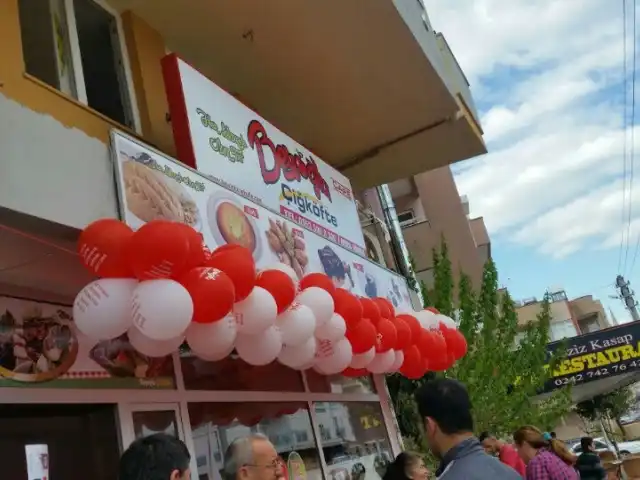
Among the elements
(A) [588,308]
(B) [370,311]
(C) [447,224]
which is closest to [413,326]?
(B) [370,311]

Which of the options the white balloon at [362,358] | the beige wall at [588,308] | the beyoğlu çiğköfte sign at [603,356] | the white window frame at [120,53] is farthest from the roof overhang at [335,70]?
the beige wall at [588,308]

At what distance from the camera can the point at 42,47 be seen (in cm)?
505

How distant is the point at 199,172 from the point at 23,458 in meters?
2.10

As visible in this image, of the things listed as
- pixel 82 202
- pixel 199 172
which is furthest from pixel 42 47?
pixel 82 202

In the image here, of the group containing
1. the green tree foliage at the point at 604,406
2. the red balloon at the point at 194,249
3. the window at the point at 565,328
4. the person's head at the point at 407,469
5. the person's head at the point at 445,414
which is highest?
the window at the point at 565,328

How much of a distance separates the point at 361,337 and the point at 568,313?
1890 inches

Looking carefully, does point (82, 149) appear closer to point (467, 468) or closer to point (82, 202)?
point (82, 202)

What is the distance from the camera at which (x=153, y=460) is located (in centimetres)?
241

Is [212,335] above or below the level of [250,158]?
below

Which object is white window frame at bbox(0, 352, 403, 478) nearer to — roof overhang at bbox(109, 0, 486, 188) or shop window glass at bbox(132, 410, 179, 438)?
shop window glass at bbox(132, 410, 179, 438)

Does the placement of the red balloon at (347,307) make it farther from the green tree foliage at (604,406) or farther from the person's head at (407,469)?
the green tree foliage at (604,406)

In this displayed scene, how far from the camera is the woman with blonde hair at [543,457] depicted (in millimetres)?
5105

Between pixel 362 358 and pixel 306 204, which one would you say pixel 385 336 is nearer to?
pixel 362 358

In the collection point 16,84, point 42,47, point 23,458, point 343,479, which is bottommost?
point 343,479
